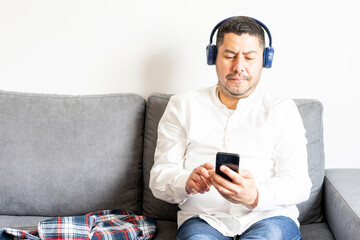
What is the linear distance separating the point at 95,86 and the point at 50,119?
0.91ft

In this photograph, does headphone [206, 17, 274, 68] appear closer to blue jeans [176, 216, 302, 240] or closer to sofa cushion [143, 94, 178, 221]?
sofa cushion [143, 94, 178, 221]

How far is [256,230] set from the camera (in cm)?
140

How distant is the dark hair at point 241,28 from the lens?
1.54 metres

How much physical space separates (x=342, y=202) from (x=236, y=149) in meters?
0.41

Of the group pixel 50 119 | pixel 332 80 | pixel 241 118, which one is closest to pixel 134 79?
pixel 50 119

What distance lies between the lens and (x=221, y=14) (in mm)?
1854

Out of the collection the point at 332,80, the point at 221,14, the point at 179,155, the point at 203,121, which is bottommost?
the point at 179,155

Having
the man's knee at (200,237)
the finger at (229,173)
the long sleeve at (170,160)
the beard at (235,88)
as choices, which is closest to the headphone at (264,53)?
the beard at (235,88)

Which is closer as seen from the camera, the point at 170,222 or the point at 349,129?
the point at 170,222

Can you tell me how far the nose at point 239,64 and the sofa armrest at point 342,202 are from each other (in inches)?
22.9

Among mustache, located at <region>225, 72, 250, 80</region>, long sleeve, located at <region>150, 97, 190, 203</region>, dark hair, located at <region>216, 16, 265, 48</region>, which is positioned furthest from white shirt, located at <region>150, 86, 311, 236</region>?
dark hair, located at <region>216, 16, 265, 48</region>

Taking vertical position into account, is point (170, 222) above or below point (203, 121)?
below

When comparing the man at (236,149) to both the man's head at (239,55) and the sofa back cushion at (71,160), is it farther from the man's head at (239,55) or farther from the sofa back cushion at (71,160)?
the sofa back cushion at (71,160)

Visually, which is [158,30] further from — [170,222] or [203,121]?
[170,222]
